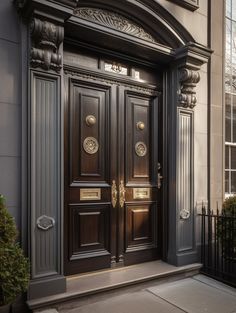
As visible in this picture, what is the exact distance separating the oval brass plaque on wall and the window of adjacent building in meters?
2.96

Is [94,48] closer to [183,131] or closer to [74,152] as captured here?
[74,152]

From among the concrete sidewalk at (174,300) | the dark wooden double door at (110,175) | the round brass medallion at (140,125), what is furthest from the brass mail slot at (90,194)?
the concrete sidewalk at (174,300)

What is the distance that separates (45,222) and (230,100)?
14.5ft

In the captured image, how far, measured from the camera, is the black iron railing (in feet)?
14.8

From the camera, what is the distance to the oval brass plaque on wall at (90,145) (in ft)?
13.6

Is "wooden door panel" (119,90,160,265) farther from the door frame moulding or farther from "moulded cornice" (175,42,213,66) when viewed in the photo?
"moulded cornice" (175,42,213,66)

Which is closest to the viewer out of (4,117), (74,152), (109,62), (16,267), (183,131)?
(16,267)

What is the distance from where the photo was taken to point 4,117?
3.31 meters

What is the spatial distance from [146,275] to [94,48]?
3.32m

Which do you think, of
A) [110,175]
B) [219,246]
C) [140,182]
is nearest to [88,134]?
[110,175]

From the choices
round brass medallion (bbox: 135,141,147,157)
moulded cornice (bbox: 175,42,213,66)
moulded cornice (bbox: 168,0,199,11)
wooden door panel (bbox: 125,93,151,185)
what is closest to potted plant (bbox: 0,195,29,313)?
wooden door panel (bbox: 125,93,151,185)

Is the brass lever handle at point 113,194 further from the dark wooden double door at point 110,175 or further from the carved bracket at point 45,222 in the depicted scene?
the carved bracket at point 45,222

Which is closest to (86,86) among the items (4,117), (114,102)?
(114,102)

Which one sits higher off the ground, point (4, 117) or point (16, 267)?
point (4, 117)
